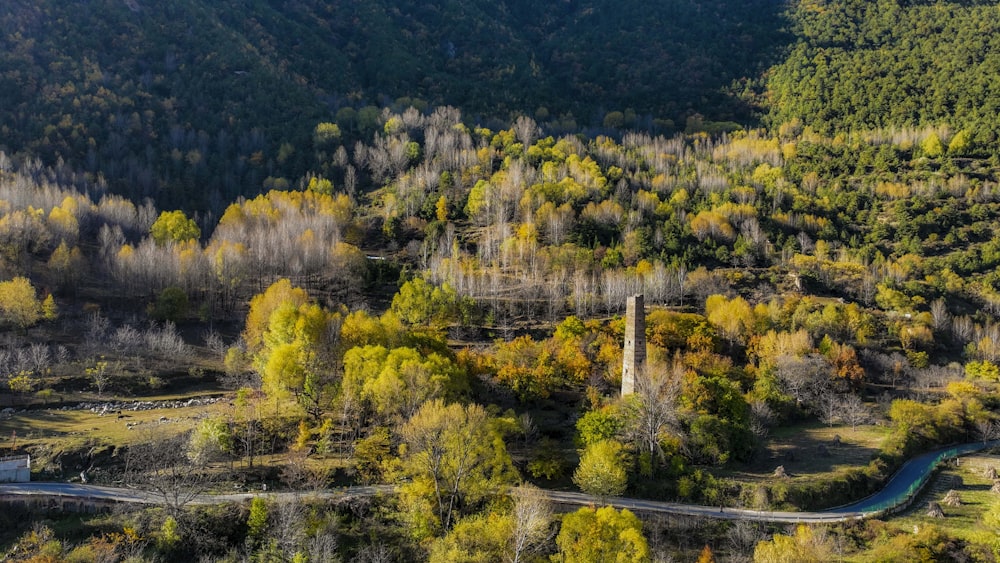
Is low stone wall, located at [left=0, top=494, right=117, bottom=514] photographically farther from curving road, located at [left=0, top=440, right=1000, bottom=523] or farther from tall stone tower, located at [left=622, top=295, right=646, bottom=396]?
tall stone tower, located at [left=622, top=295, right=646, bottom=396]

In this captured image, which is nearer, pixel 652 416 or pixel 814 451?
pixel 652 416

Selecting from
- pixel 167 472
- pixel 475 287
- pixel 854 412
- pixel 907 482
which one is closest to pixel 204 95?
pixel 475 287

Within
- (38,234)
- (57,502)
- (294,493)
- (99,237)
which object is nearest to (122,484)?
(57,502)

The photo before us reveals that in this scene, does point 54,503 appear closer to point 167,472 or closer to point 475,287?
point 167,472

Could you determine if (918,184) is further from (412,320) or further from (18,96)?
(18,96)

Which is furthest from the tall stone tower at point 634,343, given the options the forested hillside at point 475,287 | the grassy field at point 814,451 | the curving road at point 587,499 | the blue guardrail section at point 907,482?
the blue guardrail section at point 907,482

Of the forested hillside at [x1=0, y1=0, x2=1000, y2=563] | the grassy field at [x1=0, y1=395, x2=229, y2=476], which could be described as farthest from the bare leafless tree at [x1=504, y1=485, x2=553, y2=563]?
the grassy field at [x1=0, y1=395, x2=229, y2=476]
